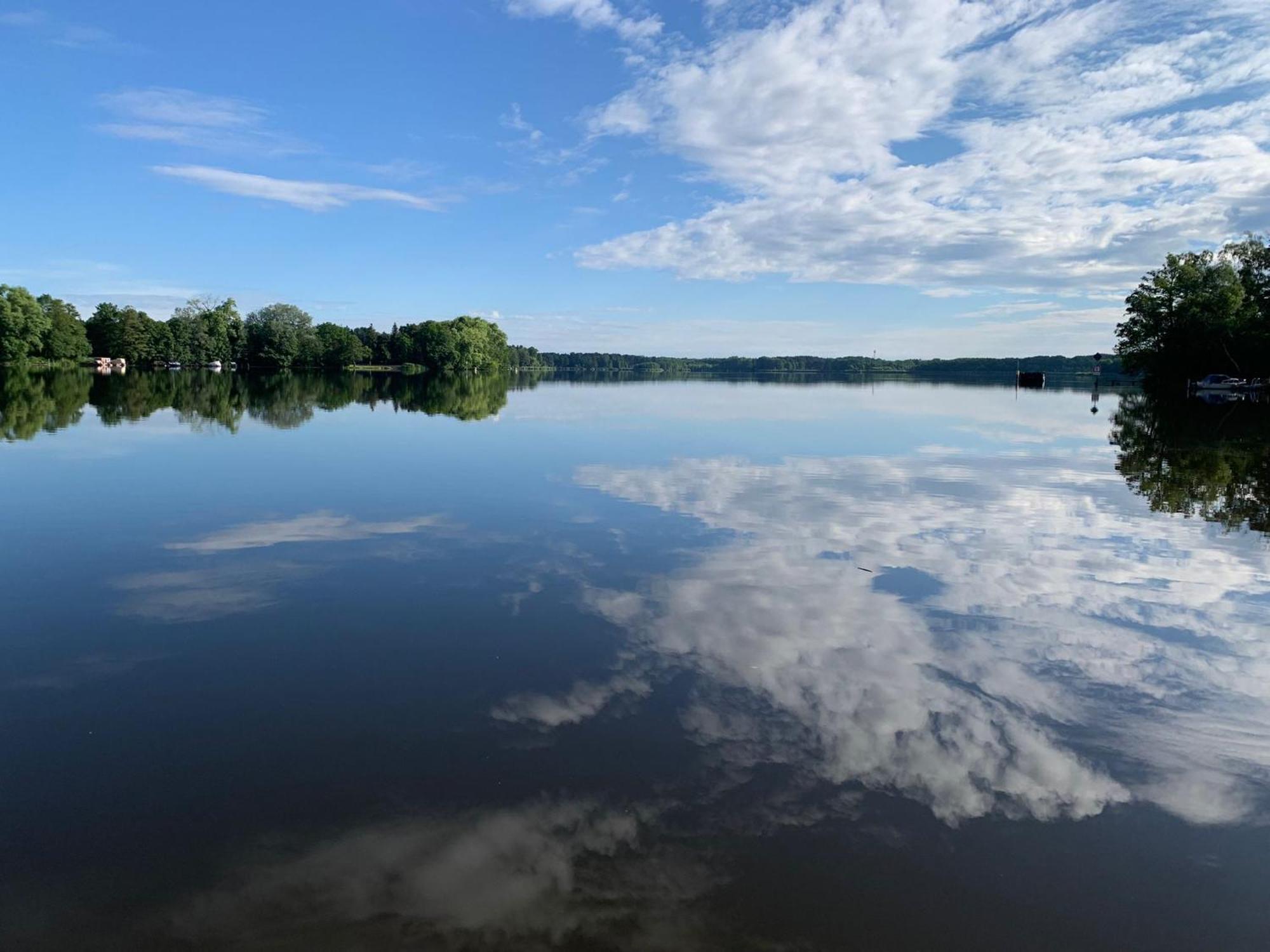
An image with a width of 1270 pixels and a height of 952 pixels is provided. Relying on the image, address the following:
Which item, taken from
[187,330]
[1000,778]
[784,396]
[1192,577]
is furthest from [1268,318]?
[187,330]

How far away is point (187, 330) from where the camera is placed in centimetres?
11931

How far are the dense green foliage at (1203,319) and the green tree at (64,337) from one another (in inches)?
4872

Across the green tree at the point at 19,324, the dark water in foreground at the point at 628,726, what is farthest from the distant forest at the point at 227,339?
the dark water in foreground at the point at 628,726

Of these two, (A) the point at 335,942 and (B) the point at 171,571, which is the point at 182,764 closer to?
(A) the point at 335,942

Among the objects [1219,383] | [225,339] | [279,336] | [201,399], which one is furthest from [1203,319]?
[225,339]

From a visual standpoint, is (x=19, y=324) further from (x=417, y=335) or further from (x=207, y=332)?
(x=417, y=335)

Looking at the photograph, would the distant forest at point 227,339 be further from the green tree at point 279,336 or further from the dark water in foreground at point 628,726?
the dark water in foreground at point 628,726

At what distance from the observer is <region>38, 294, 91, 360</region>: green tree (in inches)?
3905

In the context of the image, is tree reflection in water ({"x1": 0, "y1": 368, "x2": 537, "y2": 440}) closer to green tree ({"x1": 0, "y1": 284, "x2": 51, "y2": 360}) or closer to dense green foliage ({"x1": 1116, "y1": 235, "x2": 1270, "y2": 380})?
green tree ({"x1": 0, "y1": 284, "x2": 51, "y2": 360})

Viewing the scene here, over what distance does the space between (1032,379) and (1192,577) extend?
104495 mm

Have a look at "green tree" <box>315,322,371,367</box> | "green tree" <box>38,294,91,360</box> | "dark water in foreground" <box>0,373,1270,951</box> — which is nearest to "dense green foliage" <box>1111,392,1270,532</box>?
"dark water in foreground" <box>0,373,1270,951</box>

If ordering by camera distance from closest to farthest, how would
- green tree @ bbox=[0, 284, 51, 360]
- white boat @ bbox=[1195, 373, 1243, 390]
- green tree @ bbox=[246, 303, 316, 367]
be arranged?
1. white boat @ bbox=[1195, 373, 1243, 390]
2. green tree @ bbox=[0, 284, 51, 360]
3. green tree @ bbox=[246, 303, 316, 367]

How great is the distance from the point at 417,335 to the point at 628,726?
157 m

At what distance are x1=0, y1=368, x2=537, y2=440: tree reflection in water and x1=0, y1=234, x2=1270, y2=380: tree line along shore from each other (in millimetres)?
26439
